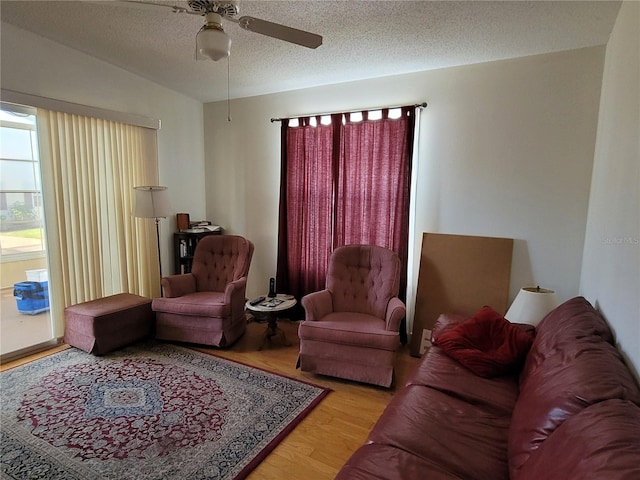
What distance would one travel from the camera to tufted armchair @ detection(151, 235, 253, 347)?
3172 millimetres

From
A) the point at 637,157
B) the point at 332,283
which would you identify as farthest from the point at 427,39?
the point at 332,283

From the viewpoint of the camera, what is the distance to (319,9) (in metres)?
2.24

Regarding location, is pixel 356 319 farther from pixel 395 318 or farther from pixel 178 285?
pixel 178 285

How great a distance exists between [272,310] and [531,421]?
221cm

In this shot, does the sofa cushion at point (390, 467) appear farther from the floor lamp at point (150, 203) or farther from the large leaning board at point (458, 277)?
the floor lamp at point (150, 203)

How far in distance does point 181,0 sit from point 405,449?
2672 mm

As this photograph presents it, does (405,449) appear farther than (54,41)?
No

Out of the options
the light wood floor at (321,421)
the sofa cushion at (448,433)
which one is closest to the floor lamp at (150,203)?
the light wood floor at (321,421)

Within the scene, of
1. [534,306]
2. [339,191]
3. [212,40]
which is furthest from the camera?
[339,191]

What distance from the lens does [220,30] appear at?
1813mm

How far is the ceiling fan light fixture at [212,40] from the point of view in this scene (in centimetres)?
175

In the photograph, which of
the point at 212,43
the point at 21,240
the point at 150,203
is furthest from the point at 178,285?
the point at 212,43

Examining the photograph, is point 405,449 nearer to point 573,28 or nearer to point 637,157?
point 637,157

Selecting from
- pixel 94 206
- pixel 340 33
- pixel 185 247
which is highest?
pixel 340 33
